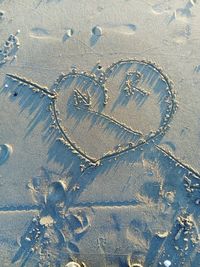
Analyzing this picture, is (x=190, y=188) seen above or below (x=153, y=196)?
above

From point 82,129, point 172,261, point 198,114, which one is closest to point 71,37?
point 82,129

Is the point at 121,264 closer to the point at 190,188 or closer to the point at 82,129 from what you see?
the point at 190,188

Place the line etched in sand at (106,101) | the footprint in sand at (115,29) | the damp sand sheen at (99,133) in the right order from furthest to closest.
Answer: the footprint in sand at (115,29), the line etched in sand at (106,101), the damp sand sheen at (99,133)

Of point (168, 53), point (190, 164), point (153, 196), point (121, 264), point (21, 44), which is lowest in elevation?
point (121, 264)

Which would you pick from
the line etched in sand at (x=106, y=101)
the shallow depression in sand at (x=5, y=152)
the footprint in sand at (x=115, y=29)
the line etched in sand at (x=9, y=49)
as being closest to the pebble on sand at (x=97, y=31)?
the footprint in sand at (x=115, y=29)

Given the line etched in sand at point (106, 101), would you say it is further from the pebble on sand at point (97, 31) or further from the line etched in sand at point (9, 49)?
the pebble on sand at point (97, 31)

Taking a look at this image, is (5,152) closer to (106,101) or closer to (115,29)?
(106,101)
